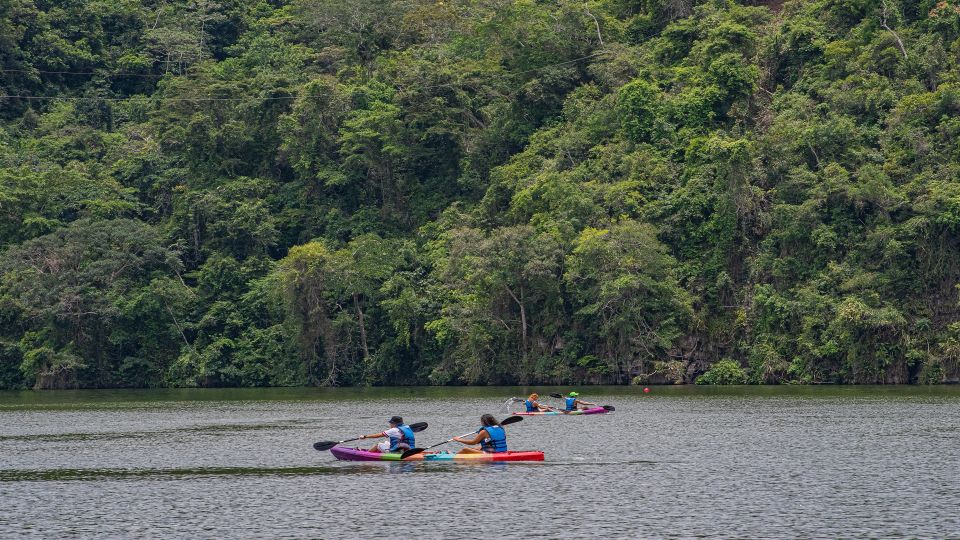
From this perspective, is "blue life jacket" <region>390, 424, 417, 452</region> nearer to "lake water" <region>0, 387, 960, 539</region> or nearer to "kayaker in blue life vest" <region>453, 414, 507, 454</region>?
"lake water" <region>0, 387, 960, 539</region>

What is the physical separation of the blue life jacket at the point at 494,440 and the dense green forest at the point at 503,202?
1177 inches

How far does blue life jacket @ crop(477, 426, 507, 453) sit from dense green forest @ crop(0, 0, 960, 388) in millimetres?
29892

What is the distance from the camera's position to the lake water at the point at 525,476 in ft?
74.9

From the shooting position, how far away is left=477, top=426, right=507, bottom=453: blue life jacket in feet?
104

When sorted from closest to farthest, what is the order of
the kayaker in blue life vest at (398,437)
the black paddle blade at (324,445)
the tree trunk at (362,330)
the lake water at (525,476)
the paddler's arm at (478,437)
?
1. the lake water at (525,476)
2. the paddler's arm at (478,437)
3. the kayaker in blue life vest at (398,437)
4. the black paddle blade at (324,445)
5. the tree trunk at (362,330)

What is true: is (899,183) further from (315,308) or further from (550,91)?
(315,308)

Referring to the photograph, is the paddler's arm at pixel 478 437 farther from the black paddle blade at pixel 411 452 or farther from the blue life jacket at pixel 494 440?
the black paddle blade at pixel 411 452

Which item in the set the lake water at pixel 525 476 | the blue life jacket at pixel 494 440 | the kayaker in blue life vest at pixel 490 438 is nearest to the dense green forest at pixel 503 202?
the lake water at pixel 525 476

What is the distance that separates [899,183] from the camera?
62.9 m

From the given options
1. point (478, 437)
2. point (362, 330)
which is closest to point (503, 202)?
point (362, 330)

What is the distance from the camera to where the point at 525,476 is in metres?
29.0

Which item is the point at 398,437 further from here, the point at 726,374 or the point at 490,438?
the point at 726,374

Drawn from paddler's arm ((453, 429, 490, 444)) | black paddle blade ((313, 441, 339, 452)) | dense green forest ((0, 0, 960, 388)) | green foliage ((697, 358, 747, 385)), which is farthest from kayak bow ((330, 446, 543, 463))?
green foliage ((697, 358, 747, 385))

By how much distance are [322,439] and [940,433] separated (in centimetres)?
1694
